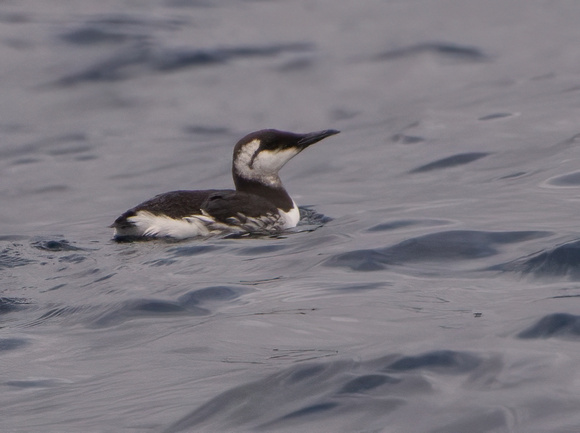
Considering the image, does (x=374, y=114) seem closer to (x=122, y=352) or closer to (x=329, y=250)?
(x=329, y=250)

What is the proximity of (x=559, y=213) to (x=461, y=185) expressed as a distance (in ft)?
5.46

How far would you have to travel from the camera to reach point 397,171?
10.9m

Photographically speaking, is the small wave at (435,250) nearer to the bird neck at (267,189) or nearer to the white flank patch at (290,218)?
the white flank patch at (290,218)

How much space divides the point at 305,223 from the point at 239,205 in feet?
2.19

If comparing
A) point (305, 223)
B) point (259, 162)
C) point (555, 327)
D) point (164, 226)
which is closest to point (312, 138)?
point (259, 162)

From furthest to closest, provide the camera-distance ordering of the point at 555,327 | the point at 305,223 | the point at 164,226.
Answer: the point at 305,223 < the point at 164,226 < the point at 555,327

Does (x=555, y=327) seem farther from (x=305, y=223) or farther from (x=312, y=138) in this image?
(x=312, y=138)

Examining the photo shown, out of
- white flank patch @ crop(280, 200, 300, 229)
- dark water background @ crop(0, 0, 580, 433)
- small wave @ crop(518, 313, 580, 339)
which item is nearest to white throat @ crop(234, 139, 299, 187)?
white flank patch @ crop(280, 200, 300, 229)

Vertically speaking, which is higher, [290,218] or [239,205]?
[239,205]

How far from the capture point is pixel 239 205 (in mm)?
8789

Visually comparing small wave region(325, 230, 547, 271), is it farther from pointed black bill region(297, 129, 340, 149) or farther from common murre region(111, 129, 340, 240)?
pointed black bill region(297, 129, 340, 149)

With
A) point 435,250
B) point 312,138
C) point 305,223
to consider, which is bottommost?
point 305,223

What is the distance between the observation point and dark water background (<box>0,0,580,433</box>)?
4480 millimetres

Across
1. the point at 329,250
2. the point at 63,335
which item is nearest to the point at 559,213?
the point at 329,250
